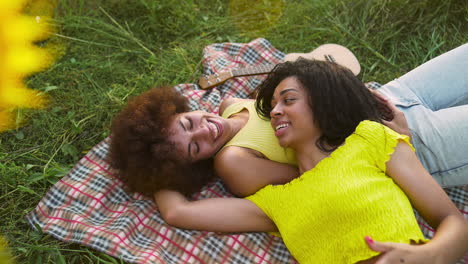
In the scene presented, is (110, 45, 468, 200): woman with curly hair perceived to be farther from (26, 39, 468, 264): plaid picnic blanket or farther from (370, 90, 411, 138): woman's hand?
(26, 39, 468, 264): plaid picnic blanket

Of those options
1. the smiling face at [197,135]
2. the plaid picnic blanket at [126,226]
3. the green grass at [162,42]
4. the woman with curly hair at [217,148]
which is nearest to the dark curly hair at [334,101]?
the woman with curly hair at [217,148]

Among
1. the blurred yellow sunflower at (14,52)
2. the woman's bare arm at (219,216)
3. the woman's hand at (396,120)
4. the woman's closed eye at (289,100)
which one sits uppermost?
the blurred yellow sunflower at (14,52)

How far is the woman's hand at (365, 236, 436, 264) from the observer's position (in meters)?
1.74

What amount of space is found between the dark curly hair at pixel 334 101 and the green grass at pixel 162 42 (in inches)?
46.0

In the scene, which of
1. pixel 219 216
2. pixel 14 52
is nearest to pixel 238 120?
pixel 219 216

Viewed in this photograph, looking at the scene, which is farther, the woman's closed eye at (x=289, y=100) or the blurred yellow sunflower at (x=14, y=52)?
the woman's closed eye at (x=289, y=100)

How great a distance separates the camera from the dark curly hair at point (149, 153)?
2.32 m

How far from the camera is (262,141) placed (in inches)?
94.3

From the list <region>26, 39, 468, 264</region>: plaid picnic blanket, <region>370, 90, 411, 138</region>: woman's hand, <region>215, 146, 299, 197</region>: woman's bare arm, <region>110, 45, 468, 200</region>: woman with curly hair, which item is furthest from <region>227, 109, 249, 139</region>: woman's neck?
<region>370, 90, 411, 138</region>: woman's hand

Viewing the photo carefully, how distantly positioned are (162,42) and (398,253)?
2.64m

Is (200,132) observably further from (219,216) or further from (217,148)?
(219,216)

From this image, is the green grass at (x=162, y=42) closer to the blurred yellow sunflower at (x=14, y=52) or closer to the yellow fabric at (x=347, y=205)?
the yellow fabric at (x=347, y=205)

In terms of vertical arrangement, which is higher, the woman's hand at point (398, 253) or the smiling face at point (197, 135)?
the smiling face at point (197, 135)

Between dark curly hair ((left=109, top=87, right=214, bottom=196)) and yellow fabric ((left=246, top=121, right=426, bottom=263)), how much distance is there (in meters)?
0.48
